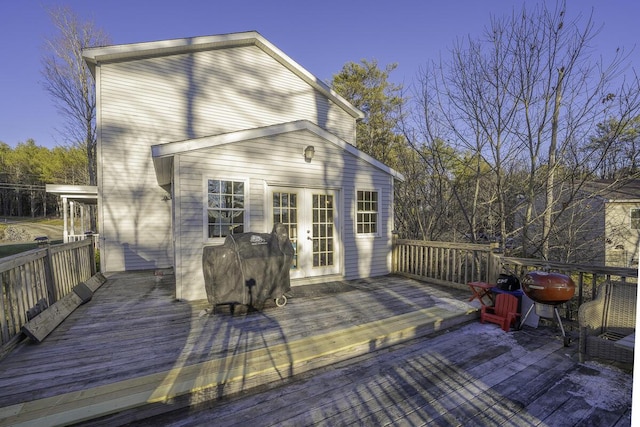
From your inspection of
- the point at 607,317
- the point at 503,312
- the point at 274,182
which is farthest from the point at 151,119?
the point at 607,317

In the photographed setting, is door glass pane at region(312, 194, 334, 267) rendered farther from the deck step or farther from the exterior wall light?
the deck step

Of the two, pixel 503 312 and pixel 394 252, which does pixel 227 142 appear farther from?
pixel 503 312

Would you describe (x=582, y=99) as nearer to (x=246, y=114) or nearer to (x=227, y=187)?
(x=227, y=187)

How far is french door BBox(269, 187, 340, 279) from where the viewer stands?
5520 mm

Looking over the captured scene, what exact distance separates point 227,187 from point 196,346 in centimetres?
272

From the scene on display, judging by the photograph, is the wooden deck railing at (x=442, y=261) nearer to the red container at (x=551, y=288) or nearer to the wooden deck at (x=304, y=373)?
the wooden deck at (x=304, y=373)

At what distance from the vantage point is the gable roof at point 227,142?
14.5 feet

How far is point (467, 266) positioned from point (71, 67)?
59.7 feet

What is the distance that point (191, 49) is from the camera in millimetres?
8031

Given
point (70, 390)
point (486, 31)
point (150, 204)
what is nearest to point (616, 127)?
point (486, 31)

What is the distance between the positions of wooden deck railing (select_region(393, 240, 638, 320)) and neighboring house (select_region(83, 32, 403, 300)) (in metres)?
0.50

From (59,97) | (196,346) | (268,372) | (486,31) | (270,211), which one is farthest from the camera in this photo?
(59,97)

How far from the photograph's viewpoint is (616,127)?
210 inches

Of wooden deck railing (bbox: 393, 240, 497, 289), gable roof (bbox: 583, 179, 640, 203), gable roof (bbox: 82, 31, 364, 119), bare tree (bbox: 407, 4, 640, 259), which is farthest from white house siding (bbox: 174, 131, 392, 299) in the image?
gable roof (bbox: 82, 31, 364, 119)
